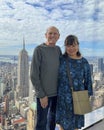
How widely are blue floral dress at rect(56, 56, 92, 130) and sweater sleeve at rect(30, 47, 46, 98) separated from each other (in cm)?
25

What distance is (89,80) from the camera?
2.47 meters

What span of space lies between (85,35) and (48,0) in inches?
33.1

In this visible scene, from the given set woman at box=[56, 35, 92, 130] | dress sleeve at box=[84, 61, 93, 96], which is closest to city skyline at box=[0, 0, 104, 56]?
woman at box=[56, 35, 92, 130]

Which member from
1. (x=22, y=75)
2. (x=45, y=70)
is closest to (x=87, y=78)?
(x=45, y=70)

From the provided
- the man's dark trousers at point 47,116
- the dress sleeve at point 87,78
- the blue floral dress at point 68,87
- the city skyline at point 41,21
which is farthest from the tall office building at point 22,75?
the dress sleeve at point 87,78

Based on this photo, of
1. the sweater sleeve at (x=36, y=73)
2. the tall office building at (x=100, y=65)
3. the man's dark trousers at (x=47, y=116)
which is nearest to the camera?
the sweater sleeve at (x=36, y=73)

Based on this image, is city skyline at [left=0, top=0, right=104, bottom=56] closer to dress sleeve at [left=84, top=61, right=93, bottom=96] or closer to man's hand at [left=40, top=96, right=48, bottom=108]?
dress sleeve at [left=84, top=61, right=93, bottom=96]

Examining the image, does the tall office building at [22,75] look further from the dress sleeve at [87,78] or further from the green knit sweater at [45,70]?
the dress sleeve at [87,78]

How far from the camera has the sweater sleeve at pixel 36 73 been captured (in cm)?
216

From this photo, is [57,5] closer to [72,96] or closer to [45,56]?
[45,56]

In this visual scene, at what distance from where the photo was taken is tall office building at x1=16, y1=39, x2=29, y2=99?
2.43 m

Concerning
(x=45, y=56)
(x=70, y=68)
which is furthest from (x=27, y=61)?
(x=70, y=68)

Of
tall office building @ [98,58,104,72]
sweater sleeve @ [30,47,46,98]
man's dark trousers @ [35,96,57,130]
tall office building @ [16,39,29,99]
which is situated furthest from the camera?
tall office building @ [98,58,104,72]

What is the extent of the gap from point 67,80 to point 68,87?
7cm
